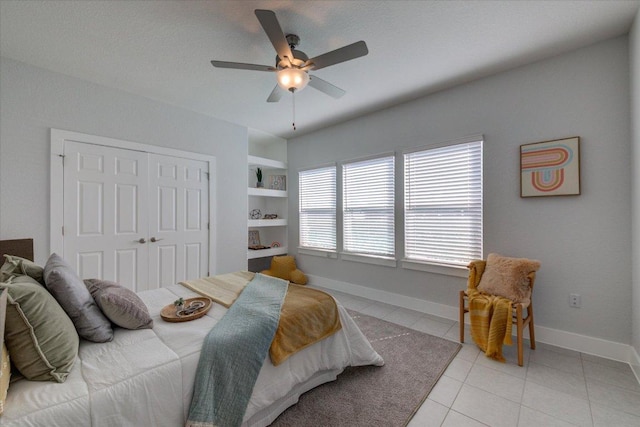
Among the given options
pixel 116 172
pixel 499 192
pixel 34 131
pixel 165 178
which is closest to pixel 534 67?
pixel 499 192

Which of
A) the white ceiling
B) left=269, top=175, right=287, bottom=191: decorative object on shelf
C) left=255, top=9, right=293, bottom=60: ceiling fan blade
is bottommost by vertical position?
left=269, top=175, right=287, bottom=191: decorative object on shelf

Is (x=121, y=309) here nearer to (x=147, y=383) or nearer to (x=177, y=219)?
(x=147, y=383)

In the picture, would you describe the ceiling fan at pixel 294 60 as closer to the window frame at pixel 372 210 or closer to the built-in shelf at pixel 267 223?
the window frame at pixel 372 210

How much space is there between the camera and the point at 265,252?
472 centimetres

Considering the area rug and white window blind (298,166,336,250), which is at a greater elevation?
white window blind (298,166,336,250)

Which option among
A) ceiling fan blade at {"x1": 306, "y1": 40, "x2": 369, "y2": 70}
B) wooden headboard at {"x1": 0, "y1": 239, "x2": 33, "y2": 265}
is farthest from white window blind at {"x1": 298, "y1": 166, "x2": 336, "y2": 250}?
wooden headboard at {"x1": 0, "y1": 239, "x2": 33, "y2": 265}

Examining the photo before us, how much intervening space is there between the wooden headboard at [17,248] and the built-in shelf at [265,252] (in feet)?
8.23

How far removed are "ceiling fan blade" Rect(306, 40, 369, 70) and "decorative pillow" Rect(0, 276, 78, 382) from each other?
2.09 m

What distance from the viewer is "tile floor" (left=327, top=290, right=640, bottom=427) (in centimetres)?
162

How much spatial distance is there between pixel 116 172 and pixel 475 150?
417cm

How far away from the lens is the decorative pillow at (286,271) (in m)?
4.58

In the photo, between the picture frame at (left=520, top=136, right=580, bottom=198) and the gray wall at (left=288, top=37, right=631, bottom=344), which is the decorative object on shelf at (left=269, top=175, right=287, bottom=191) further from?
the picture frame at (left=520, top=136, right=580, bottom=198)

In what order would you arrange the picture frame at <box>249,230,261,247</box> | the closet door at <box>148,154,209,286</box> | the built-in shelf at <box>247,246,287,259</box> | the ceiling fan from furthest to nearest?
the picture frame at <box>249,230,261,247</box>, the built-in shelf at <box>247,246,287,259</box>, the closet door at <box>148,154,209,286</box>, the ceiling fan

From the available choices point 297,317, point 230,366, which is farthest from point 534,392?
point 230,366
